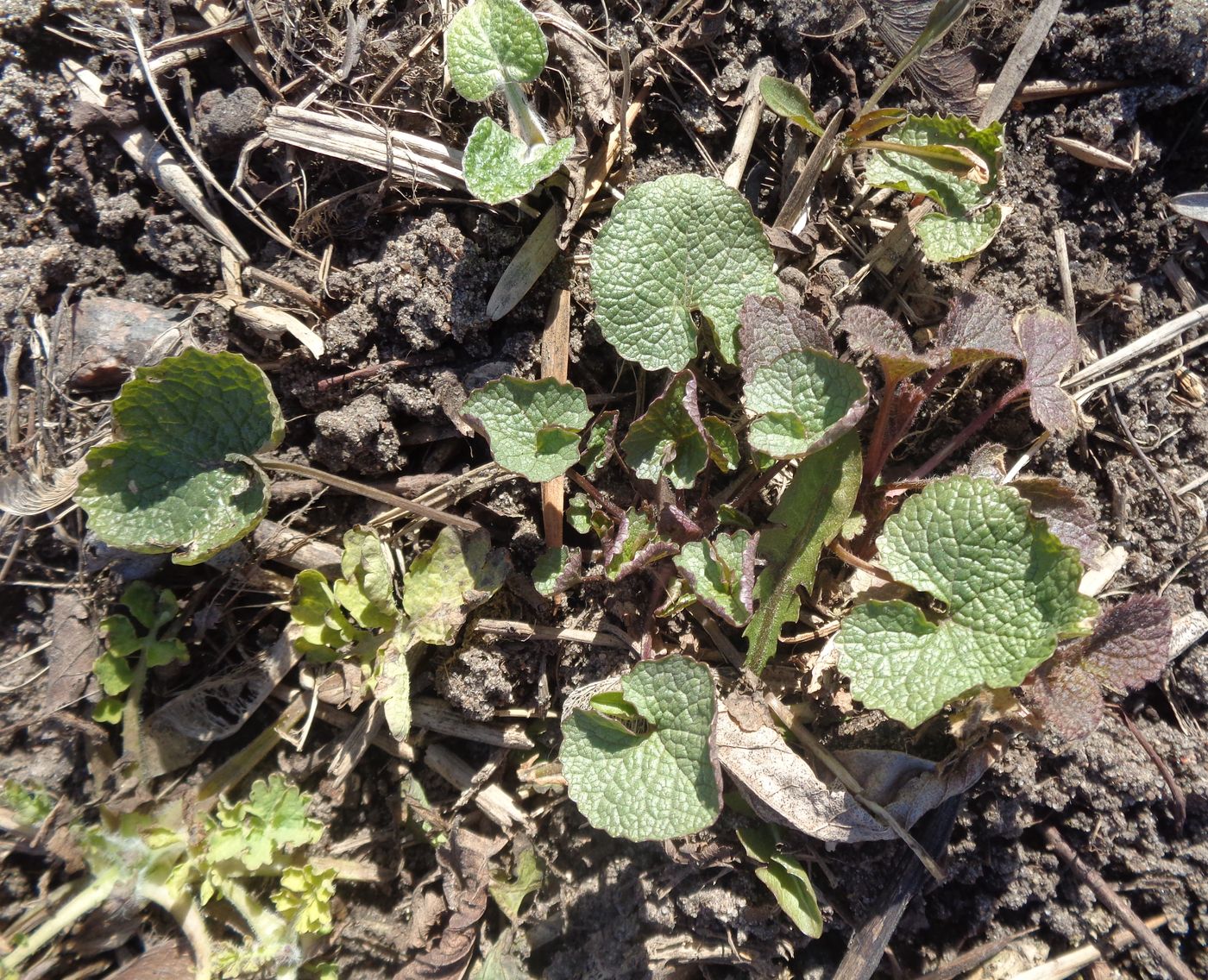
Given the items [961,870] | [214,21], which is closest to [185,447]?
[214,21]

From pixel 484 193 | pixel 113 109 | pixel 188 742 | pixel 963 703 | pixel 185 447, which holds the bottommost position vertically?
pixel 188 742

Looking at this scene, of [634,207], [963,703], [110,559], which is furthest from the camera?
[110,559]

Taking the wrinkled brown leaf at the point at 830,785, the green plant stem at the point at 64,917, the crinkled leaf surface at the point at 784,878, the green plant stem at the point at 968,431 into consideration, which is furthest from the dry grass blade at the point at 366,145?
the green plant stem at the point at 64,917

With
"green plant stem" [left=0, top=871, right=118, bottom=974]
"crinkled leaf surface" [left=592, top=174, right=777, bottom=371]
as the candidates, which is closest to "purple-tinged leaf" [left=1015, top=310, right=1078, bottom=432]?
"crinkled leaf surface" [left=592, top=174, right=777, bottom=371]

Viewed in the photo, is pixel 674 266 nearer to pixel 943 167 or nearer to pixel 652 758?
pixel 943 167

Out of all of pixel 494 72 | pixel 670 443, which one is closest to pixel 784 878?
pixel 670 443

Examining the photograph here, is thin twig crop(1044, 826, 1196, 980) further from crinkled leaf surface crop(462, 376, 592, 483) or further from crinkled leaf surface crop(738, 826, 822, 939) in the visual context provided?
crinkled leaf surface crop(462, 376, 592, 483)

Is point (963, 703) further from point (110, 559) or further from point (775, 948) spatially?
point (110, 559)
